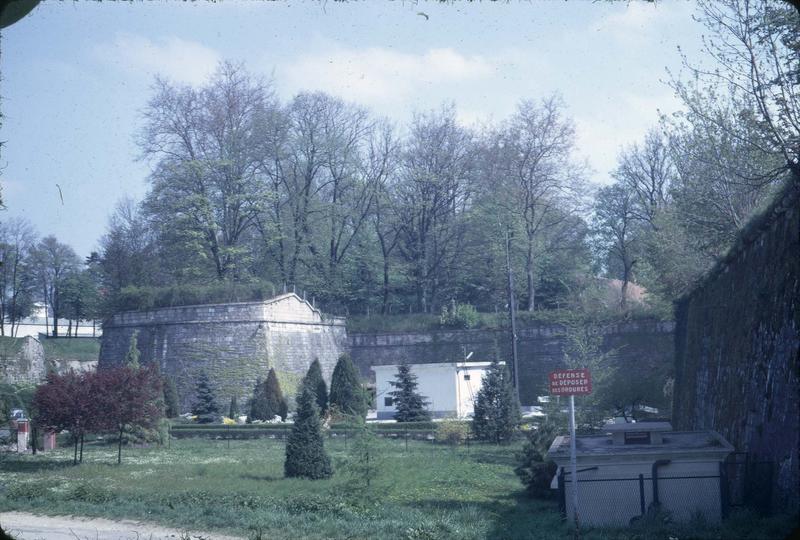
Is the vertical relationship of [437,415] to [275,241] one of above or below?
below

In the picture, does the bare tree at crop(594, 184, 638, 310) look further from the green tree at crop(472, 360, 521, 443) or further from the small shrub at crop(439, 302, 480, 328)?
the green tree at crop(472, 360, 521, 443)

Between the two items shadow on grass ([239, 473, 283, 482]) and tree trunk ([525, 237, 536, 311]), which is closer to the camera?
shadow on grass ([239, 473, 283, 482])

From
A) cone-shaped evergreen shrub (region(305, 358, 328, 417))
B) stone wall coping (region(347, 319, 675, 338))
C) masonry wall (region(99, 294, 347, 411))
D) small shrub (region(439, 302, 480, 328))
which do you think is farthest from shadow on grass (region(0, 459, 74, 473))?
small shrub (region(439, 302, 480, 328))

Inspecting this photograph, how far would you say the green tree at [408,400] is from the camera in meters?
30.8

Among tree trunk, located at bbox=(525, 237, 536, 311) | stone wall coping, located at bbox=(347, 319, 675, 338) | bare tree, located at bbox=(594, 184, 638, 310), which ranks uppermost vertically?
bare tree, located at bbox=(594, 184, 638, 310)

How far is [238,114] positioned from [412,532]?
30721 millimetres

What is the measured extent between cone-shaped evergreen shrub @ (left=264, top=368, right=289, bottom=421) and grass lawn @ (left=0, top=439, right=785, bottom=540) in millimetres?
9958

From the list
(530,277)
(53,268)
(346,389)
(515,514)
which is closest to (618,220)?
(530,277)

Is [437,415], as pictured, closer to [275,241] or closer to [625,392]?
[625,392]

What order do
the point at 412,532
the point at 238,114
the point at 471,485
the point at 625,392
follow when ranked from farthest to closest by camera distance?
the point at 238,114
the point at 625,392
the point at 471,485
the point at 412,532

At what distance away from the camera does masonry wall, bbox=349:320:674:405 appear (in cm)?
3588

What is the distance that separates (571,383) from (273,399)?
23433 mm

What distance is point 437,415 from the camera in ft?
107

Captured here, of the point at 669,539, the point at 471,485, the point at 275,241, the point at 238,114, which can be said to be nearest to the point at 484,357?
the point at 275,241
